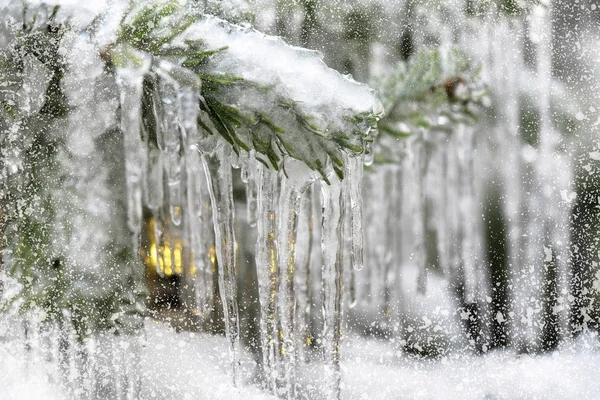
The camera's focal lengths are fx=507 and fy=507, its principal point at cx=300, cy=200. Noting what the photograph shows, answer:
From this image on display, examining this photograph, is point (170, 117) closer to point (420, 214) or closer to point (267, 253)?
point (267, 253)

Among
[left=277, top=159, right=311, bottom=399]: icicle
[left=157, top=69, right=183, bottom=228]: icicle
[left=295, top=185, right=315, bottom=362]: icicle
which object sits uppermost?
[left=157, top=69, right=183, bottom=228]: icicle

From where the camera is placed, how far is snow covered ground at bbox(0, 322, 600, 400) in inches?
52.7

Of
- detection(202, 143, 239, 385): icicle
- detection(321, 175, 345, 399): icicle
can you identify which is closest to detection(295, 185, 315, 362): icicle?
detection(321, 175, 345, 399): icicle

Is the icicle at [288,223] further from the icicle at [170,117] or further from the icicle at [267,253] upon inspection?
the icicle at [170,117]

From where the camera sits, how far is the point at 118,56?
45 centimetres

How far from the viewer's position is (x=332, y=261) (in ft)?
2.68

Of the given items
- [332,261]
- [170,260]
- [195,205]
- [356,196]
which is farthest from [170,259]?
[356,196]

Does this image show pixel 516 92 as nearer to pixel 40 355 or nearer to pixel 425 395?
pixel 425 395

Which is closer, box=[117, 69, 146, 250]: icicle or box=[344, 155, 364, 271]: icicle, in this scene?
box=[117, 69, 146, 250]: icicle

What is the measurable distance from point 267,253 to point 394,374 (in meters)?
1.03

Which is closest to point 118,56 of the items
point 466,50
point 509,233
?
point 466,50

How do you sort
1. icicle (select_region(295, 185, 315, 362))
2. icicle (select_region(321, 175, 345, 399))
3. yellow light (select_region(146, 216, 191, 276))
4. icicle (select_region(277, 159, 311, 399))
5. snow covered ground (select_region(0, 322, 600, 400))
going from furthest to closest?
1. yellow light (select_region(146, 216, 191, 276))
2. icicle (select_region(295, 185, 315, 362))
3. snow covered ground (select_region(0, 322, 600, 400))
4. icicle (select_region(321, 175, 345, 399))
5. icicle (select_region(277, 159, 311, 399))

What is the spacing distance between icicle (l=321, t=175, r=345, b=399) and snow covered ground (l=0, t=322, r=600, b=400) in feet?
1.43

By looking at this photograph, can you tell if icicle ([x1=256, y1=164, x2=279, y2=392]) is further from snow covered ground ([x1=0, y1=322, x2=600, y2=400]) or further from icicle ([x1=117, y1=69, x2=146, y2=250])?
snow covered ground ([x1=0, y1=322, x2=600, y2=400])
